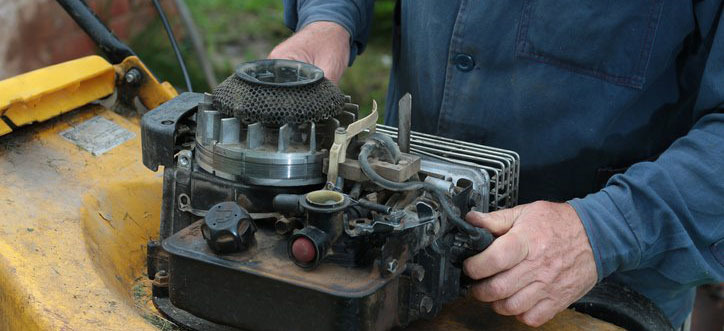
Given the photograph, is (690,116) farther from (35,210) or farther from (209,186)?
(35,210)

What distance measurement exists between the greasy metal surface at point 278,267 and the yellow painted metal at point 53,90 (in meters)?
0.56

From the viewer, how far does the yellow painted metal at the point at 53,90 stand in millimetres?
1655

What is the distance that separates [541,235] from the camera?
1357 millimetres

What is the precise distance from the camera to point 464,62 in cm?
178

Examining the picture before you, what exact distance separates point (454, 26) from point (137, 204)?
0.71m

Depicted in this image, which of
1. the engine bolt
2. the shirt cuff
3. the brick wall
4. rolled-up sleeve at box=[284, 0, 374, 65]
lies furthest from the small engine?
the brick wall

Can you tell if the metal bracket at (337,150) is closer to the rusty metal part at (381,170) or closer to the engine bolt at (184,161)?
the rusty metal part at (381,170)

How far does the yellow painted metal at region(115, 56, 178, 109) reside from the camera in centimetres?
189

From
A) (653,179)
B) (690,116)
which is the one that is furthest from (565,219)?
(690,116)

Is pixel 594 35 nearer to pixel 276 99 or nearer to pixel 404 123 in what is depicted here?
pixel 404 123

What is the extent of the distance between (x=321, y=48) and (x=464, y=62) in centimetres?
33

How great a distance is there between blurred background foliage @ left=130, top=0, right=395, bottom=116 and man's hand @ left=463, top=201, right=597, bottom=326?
255 centimetres

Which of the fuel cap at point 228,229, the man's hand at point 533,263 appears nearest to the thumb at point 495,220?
the man's hand at point 533,263

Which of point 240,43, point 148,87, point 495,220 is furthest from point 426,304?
point 240,43
